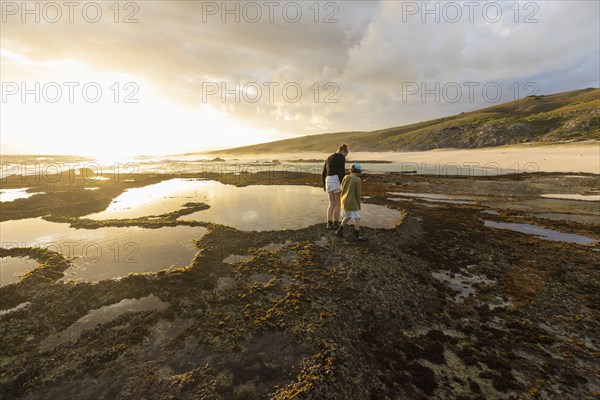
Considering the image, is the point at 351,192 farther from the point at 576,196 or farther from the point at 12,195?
the point at 12,195

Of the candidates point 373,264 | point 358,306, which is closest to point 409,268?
point 373,264

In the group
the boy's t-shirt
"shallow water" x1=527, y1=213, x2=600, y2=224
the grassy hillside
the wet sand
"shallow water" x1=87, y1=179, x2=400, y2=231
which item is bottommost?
the wet sand

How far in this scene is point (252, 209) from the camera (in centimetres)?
1942

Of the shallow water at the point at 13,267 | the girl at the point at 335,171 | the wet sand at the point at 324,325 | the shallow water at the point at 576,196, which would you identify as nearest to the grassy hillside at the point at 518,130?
the shallow water at the point at 576,196

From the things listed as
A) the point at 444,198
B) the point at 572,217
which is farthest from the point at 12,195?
the point at 572,217

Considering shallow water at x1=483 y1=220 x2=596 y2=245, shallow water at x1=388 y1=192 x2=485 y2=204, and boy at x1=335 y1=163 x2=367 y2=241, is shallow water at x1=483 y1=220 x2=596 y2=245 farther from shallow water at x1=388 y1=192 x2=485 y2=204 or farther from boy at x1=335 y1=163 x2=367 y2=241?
boy at x1=335 y1=163 x2=367 y2=241

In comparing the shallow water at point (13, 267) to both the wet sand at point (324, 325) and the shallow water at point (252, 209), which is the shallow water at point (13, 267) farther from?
the shallow water at point (252, 209)

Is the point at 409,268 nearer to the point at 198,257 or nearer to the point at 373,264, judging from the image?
the point at 373,264

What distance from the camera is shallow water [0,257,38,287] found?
9148 millimetres

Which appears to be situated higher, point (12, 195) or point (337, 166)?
point (337, 166)

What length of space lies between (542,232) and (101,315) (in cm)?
1906

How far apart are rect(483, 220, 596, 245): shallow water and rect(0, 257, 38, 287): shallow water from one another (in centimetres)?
2098

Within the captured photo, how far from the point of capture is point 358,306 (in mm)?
7621

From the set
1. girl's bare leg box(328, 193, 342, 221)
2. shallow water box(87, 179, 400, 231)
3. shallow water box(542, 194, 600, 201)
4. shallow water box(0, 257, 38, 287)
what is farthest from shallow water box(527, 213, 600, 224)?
shallow water box(0, 257, 38, 287)
